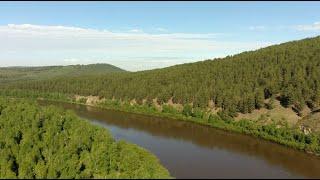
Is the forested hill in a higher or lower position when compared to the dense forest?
higher

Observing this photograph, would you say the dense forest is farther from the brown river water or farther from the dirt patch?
the dirt patch

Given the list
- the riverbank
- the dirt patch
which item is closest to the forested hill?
the dirt patch

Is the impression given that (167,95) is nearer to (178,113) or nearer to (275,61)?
(178,113)

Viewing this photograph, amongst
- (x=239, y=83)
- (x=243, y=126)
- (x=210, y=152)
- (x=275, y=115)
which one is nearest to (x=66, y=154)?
(x=210, y=152)

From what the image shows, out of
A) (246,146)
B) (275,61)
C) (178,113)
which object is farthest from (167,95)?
(246,146)

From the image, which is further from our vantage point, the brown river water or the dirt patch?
the dirt patch

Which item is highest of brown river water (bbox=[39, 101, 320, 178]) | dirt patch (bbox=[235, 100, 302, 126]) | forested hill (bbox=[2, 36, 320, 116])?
forested hill (bbox=[2, 36, 320, 116])

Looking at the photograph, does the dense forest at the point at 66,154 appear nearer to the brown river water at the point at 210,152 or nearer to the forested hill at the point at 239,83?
the brown river water at the point at 210,152
